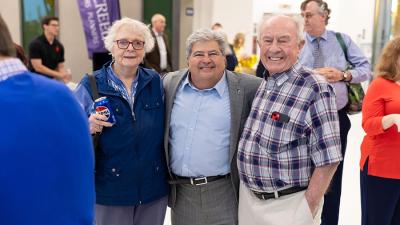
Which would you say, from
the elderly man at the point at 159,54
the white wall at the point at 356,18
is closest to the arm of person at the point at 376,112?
the elderly man at the point at 159,54

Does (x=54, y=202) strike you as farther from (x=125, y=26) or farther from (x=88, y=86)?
A: (x=125, y=26)

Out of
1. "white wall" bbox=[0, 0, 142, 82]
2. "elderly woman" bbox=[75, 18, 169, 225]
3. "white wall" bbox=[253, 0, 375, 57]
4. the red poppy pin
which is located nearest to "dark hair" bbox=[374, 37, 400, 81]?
the red poppy pin

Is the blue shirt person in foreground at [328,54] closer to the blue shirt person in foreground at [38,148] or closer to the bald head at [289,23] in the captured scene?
the bald head at [289,23]

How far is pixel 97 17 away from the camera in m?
8.44

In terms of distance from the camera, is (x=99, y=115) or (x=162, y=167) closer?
(x=99, y=115)

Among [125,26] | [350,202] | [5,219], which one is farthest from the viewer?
[350,202]

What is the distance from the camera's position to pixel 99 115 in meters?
2.16

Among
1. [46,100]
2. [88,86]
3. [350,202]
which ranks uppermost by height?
[46,100]

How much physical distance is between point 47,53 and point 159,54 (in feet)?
5.56

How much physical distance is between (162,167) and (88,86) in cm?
54

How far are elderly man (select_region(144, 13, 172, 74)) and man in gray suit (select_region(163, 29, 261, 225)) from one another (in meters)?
4.04

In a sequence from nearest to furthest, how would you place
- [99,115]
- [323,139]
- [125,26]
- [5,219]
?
→ [5,219], [323,139], [99,115], [125,26]

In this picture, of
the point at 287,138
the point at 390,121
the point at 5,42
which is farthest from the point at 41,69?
the point at 5,42

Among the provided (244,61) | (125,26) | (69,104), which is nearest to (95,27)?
(244,61)
